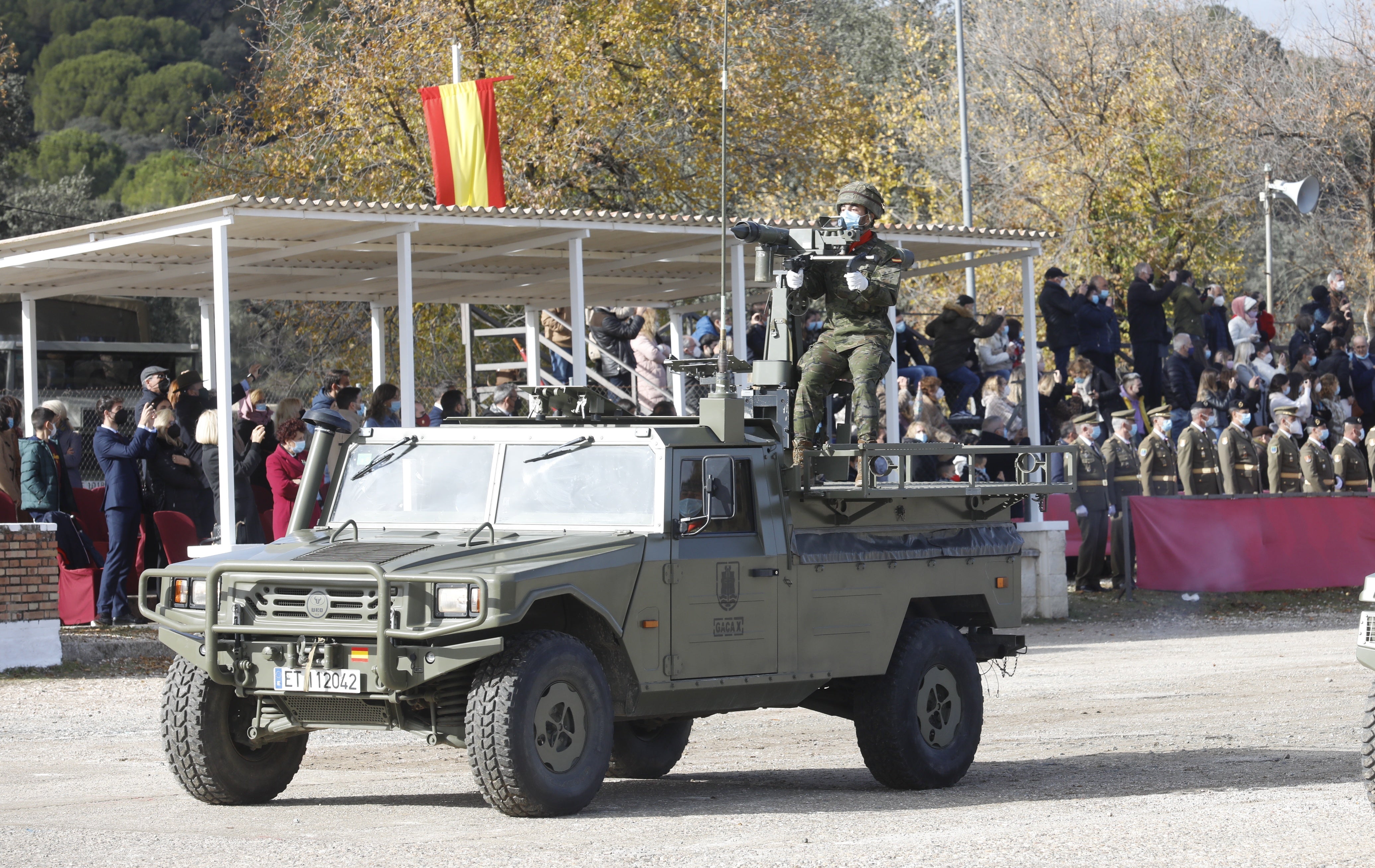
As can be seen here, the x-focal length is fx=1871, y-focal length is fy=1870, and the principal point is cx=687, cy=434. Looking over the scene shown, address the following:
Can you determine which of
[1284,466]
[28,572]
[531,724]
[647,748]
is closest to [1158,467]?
[1284,466]

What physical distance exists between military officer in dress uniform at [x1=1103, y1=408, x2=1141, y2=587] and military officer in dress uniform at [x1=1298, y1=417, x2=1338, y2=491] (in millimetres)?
2593

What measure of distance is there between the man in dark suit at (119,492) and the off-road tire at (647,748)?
6961mm

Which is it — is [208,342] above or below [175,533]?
above

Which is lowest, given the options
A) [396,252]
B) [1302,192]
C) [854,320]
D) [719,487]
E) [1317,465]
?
[719,487]

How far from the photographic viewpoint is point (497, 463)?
9.52 meters

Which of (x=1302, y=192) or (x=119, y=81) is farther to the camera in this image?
(x=119, y=81)

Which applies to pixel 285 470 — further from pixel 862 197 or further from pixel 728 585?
pixel 728 585

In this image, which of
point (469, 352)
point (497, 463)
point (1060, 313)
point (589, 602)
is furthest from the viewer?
point (1060, 313)

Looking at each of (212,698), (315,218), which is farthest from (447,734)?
(315,218)

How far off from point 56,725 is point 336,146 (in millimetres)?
20202

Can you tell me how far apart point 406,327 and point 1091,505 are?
27.2 feet

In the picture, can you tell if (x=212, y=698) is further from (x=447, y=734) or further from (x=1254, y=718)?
(x=1254, y=718)

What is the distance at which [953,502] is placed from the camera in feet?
35.3

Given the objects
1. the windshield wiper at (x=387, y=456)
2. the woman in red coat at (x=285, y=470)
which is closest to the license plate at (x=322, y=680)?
the windshield wiper at (x=387, y=456)
